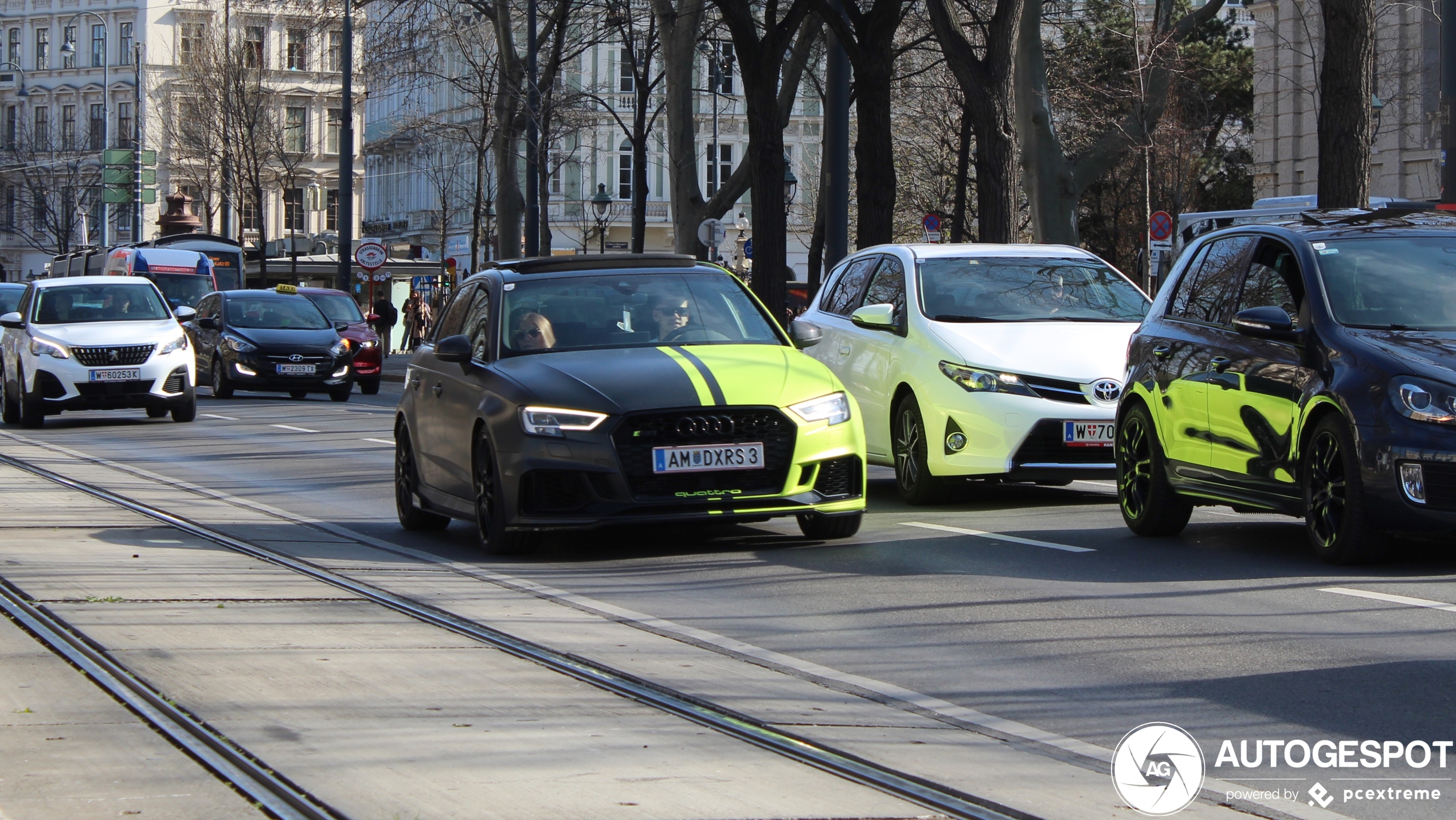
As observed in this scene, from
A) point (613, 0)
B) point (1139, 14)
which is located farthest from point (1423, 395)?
point (1139, 14)

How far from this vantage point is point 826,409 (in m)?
10.6

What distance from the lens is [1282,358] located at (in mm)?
9867

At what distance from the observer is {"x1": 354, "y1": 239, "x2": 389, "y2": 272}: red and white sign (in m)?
48.2

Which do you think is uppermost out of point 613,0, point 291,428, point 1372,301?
point 613,0

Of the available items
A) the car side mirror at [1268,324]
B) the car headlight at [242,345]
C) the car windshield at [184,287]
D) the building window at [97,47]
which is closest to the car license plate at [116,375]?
the car headlight at [242,345]

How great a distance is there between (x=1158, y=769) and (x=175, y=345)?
67.4ft

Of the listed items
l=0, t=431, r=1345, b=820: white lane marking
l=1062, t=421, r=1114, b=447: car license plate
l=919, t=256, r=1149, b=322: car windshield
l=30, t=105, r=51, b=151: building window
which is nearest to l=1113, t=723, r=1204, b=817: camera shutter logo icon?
l=0, t=431, r=1345, b=820: white lane marking

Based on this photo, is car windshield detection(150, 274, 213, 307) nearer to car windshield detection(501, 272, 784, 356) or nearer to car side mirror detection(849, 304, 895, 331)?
car side mirror detection(849, 304, 895, 331)

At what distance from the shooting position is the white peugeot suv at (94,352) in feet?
78.4

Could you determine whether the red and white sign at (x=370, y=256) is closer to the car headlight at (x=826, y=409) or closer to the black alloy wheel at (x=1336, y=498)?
the car headlight at (x=826, y=409)

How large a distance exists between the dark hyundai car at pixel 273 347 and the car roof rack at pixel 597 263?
19858 millimetres

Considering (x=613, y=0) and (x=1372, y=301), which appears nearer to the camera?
(x=1372, y=301)

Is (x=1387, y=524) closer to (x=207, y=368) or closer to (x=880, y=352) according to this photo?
(x=880, y=352)

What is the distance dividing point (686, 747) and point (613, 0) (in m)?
33.1
